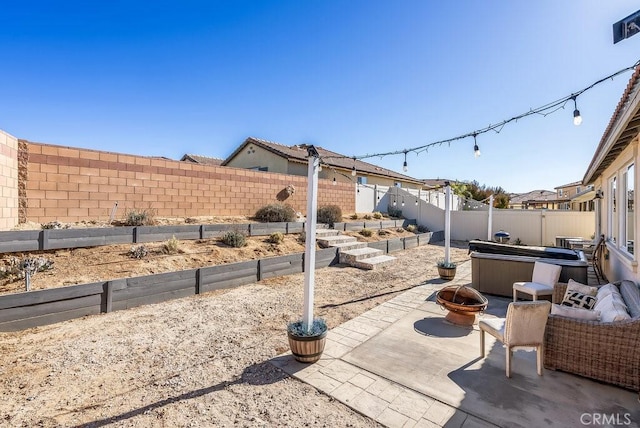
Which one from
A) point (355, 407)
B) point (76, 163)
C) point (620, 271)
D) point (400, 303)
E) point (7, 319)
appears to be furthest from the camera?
point (76, 163)

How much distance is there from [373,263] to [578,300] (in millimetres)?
5956

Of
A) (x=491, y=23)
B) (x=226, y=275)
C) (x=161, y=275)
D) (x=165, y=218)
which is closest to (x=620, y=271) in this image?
(x=491, y=23)

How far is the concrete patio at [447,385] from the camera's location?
106 inches

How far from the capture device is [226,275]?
7121 mm

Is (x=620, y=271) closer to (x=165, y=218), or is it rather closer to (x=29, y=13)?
(x=165, y=218)

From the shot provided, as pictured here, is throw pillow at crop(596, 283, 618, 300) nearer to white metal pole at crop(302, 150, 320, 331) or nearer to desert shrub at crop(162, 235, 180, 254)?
white metal pole at crop(302, 150, 320, 331)

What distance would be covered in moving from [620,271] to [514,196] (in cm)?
4415

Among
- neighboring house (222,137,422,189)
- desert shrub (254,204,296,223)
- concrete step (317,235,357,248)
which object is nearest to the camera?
concrete step (317,235,357,248)

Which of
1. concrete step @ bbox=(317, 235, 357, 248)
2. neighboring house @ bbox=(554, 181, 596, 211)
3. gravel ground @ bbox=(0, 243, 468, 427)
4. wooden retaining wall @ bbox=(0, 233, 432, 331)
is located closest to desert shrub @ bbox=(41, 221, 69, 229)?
wooden retaining wall @ bbox=(0, 233, 432, 331)

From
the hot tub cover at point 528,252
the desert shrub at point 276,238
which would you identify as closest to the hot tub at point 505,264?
the hot tub cover at point 528,252

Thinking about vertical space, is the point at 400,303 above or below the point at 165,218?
below

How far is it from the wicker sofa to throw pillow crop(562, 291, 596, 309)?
1215 millimetres

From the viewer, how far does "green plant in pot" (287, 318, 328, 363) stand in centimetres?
361

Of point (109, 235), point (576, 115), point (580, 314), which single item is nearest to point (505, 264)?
point (580, 314)
